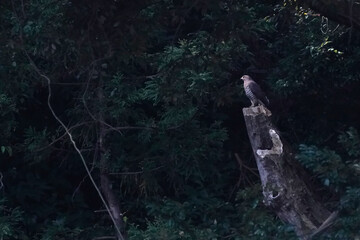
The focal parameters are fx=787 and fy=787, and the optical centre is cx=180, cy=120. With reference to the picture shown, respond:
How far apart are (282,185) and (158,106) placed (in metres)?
2.18

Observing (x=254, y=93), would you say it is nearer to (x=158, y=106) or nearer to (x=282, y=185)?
(x=158, y=106)

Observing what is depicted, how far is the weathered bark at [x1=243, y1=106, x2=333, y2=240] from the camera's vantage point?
5.54m

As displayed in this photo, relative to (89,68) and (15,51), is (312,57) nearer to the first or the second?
(89,68)

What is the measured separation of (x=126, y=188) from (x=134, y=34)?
2.28 metres

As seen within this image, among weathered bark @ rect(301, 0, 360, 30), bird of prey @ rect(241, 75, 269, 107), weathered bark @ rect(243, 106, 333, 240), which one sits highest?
weathered bark @ rect(301, 0, 360, 30)

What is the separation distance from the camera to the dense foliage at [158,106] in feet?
18.8

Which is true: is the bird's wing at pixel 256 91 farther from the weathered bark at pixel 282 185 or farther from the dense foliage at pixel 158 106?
the weathered bark at pixel 282 185

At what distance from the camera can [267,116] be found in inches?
238

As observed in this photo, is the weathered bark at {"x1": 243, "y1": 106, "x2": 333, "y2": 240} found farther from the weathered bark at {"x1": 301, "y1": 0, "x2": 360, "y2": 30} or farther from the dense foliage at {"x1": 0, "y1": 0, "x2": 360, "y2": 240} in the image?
the weathered bark at {"x1": 301, "y1": 0, "x2": 360, "y2": 30}

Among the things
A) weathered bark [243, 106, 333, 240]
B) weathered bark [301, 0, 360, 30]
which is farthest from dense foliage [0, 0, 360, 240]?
weathered bark [301, 0, 360, 30]

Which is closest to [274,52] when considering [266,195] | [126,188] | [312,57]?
[312,57]

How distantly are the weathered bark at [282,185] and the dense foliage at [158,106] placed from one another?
14 centimetres

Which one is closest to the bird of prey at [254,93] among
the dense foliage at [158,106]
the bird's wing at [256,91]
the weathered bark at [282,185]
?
the bird's wing at [256,91]

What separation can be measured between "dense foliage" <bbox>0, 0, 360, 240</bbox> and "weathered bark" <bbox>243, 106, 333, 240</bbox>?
140 mm
